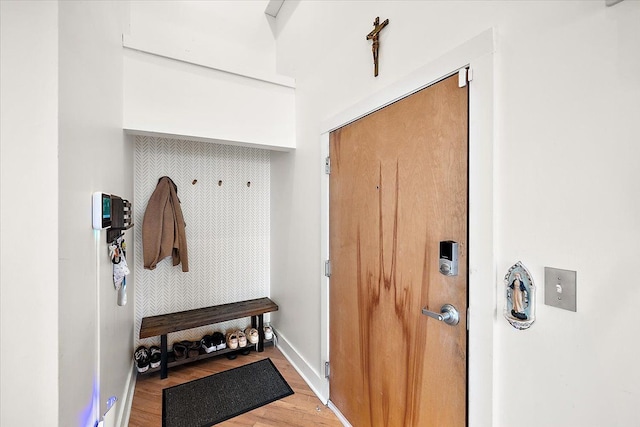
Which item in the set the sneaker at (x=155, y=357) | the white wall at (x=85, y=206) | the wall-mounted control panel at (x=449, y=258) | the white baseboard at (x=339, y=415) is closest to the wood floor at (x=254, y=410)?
the white baseboard at (x=339, y=415)

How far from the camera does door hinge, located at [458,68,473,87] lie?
100cm

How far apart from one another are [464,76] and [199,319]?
265 cm

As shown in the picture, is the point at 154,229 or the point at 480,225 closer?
the point at 480,225

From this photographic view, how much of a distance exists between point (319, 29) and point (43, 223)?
6.85 feet

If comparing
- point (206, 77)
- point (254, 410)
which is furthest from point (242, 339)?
point (206, 77)

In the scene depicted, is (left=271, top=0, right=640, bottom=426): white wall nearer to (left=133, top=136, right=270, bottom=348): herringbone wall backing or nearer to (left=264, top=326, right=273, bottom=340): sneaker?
(left=264, top=326, right=273, bottom=340): sneaker

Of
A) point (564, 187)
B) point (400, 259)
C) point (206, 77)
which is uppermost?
point (206, 77)

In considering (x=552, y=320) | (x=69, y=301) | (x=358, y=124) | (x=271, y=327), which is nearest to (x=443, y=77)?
(x=358, y=124)

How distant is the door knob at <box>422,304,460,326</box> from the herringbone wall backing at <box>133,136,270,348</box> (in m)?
2.35

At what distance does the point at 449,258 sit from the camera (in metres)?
1.07

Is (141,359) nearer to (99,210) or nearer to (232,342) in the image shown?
(232,342)

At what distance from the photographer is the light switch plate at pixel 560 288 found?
2.52ft

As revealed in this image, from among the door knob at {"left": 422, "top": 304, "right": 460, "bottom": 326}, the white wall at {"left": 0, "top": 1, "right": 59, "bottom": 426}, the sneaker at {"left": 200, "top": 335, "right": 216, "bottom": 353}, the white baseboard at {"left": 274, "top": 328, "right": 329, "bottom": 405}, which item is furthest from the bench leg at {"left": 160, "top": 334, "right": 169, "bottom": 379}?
the door knob at {"left": 422, "top": 304, "right": 460, "bottom": 326}

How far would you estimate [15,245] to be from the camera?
73 cm
